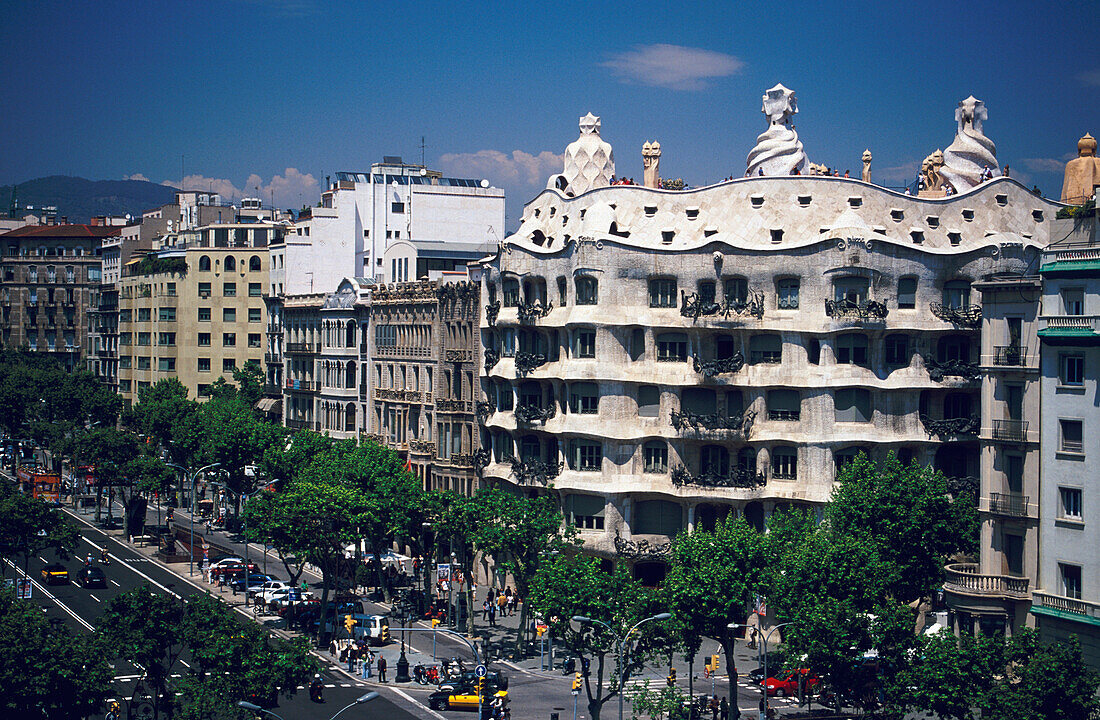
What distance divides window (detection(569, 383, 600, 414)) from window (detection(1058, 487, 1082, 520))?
114ft

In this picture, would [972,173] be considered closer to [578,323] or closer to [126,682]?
[578,323]

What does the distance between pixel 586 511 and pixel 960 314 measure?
29.1 m

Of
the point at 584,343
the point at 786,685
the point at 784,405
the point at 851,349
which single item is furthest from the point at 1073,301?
the point at 584,343

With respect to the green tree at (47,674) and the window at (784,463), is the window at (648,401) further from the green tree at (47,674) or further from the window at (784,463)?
the green tree at (47,674)

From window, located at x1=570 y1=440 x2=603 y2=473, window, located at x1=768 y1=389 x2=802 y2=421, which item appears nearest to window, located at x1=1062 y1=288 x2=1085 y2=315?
window, located at x1=768 y1=389 x2=802 y2=421

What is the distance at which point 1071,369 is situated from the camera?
269 feet

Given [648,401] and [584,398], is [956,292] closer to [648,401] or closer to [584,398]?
[648,401]

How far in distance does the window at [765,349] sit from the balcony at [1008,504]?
1961 centimetres

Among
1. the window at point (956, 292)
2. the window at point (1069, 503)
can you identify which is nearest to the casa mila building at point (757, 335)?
the window at point (956, 292)

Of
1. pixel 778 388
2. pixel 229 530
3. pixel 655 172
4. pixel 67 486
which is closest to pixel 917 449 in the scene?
pixel 778 388

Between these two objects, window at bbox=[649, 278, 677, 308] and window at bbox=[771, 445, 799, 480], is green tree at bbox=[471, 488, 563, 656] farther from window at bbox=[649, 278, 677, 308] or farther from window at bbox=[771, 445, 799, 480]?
window at bbox=[649, 278, 677, 308]

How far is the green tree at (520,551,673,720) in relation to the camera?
79.9m

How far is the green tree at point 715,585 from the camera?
82.1m

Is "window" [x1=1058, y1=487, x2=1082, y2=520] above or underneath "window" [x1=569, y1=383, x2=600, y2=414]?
underneath
